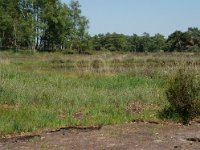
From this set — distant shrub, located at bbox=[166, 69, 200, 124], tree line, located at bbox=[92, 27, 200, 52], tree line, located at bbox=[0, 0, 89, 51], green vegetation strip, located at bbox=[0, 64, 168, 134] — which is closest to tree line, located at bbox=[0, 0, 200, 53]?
tree line, located at bbox=[0, 0, 89, 51]

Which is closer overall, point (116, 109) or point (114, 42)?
point (116, 109)

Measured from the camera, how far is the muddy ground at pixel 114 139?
8.80 m

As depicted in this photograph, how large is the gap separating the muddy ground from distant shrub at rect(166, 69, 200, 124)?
1.02 m

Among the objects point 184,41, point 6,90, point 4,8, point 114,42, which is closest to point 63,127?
point 6,90

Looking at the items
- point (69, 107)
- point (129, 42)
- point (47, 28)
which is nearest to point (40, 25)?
point (47, 28)

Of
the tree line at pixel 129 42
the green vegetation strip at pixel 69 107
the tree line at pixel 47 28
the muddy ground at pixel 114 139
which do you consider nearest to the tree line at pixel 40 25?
the tree line at pixel 47 28

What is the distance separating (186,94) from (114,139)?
3106 mm

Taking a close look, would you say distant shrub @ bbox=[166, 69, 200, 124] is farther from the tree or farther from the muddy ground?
the tree

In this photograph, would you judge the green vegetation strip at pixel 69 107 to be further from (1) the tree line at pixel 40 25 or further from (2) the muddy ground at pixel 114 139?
(1) the tree line at pixel 40 25

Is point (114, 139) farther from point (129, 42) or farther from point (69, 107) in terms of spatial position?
point (129, 42)

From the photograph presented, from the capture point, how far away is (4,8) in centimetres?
7619

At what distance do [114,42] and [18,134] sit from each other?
126 metres

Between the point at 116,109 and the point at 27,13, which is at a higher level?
the point at 27,13

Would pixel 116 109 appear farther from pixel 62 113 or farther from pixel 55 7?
pixel 55 7
